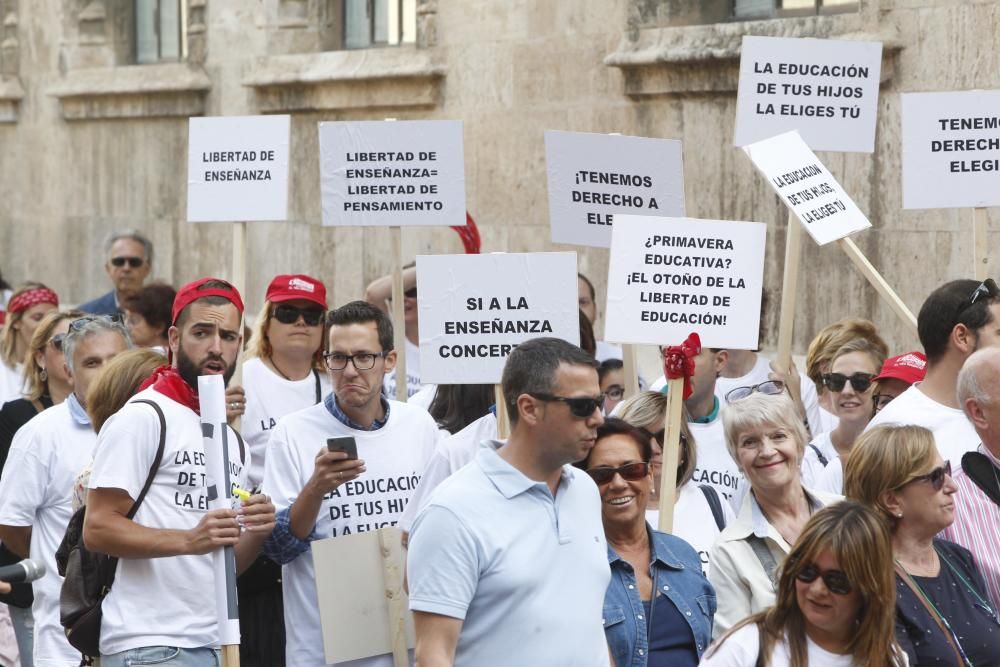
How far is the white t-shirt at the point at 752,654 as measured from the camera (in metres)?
4.22

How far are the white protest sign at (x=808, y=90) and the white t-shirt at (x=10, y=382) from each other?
12.0ft

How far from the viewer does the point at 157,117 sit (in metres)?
16.0

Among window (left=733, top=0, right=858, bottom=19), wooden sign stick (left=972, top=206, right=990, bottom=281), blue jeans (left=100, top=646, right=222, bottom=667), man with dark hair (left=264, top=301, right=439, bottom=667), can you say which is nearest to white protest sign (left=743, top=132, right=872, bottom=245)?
wooden sign stick (left=972, top=206, right=990, bottom=281)

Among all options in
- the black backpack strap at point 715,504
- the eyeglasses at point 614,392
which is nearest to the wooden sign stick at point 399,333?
the eyeglasses at point 614,392

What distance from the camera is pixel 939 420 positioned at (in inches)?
229

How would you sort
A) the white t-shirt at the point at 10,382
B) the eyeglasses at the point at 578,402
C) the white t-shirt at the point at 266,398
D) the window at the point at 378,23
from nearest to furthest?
the eyeglasses at the point at 578,402 → the white t-shirt at the point at 266,398 → the white t-shirt at the point at 10,382 → the window at the point at 378,23

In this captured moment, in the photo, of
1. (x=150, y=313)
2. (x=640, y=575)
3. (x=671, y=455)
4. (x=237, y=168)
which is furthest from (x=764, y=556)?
(x=150, y=313)

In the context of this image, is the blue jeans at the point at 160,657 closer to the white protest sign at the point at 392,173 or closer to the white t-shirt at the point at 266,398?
the white t-shirt at the point at 266,398

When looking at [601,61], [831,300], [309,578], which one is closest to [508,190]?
[601,61]

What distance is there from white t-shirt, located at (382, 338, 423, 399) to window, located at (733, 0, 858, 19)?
3.55m

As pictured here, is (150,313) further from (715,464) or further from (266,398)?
(715,464)

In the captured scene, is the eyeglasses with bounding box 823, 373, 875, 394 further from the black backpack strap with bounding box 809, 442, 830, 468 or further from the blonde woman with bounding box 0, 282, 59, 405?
the blonde woman with bounding box 0, 282, 59, 405

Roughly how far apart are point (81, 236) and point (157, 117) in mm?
1728

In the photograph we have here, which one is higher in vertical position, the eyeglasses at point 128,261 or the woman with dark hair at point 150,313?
the eyeglasses at point 128,261
